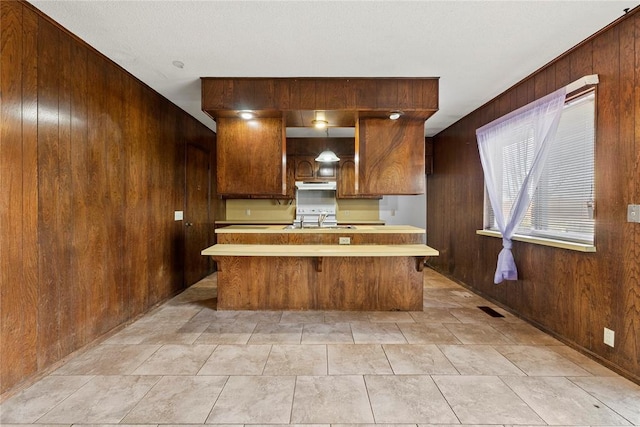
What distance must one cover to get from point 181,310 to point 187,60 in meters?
2.61

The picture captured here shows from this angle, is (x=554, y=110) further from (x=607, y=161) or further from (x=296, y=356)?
(x=296, y=356)

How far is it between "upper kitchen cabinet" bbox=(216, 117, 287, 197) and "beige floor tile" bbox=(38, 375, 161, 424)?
1936mm

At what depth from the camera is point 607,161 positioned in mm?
2088

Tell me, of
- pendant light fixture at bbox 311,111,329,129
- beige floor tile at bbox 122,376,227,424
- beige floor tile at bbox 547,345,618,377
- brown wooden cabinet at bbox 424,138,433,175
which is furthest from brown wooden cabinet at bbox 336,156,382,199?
beige floor tile at bbox 122,376,227,424

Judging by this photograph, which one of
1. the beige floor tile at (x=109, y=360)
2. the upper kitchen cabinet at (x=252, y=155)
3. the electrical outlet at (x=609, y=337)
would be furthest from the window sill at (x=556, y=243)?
the beige floor tile at (x=109, y=360)

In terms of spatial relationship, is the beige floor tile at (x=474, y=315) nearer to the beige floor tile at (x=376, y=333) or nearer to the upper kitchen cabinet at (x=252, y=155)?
the beige floor tile at (x=376, y=333)

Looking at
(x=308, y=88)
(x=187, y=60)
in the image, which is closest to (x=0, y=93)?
(x=187, y=60)

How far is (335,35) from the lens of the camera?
7.05ft

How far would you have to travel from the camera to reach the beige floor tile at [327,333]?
2.47 m

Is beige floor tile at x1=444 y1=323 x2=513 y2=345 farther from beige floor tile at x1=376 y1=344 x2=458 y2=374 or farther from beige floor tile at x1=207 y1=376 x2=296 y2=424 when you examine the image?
beige floor tile at x1=207 y1=376 x2=296 y2=424

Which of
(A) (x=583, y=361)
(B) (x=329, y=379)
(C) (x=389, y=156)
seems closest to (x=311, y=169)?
(C) (x=389, y=156)

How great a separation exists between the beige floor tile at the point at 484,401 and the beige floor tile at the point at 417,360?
103 mm

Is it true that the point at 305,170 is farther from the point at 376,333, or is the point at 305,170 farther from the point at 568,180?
the point at 568,180

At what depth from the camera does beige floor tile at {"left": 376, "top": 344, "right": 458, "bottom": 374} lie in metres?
2.03
